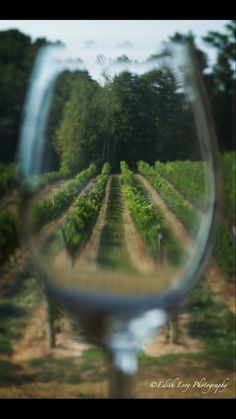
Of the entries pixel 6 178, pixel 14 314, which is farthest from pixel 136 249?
pixel 14 314

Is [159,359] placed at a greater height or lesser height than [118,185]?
lesser

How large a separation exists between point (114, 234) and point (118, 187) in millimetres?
19

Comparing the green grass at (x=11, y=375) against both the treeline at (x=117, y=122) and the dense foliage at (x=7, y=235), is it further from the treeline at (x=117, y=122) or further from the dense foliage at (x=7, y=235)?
the treeline at (x=117, y=122)

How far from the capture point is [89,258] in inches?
7.5

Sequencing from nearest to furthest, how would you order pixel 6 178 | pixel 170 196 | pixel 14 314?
pixel 170 196, pixel 6 178, pixel 14 314

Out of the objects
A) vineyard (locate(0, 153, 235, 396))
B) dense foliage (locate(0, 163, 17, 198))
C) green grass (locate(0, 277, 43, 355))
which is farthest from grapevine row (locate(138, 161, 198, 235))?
green grass (locate(0, 277, 43, 355))

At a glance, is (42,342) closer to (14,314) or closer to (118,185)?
(14,314)

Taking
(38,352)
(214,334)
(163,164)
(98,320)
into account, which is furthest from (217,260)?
(98,320)

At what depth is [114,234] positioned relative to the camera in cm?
22

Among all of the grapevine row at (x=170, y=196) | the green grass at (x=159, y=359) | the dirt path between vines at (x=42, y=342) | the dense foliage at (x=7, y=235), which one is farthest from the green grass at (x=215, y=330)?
the grapevine row at (x=170, y=196)

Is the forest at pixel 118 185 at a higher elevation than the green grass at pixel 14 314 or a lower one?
higher

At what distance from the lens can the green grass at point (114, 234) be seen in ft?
0.63

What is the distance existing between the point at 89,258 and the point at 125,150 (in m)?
0.07
